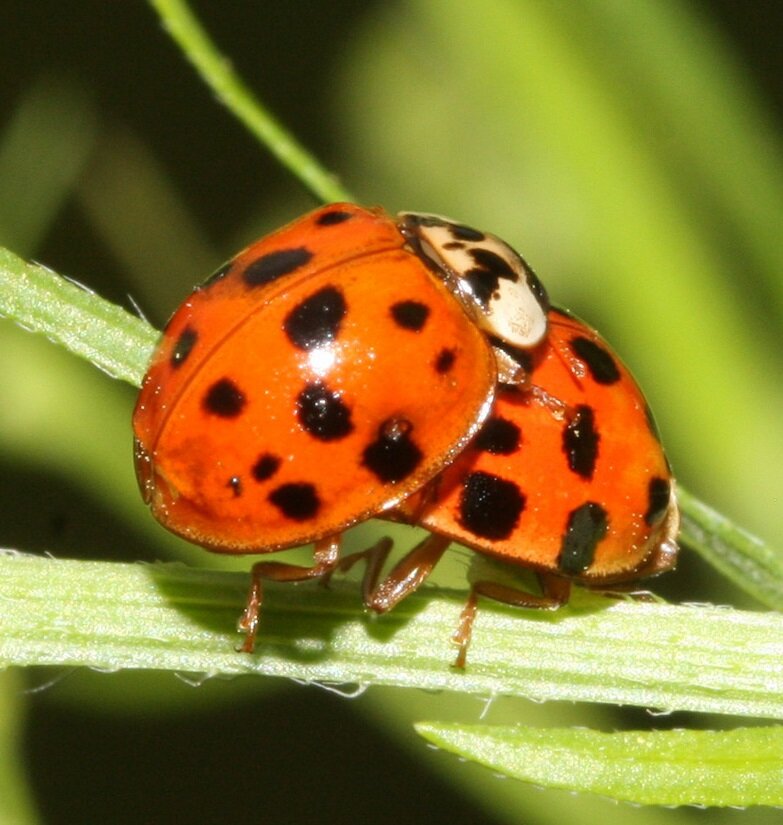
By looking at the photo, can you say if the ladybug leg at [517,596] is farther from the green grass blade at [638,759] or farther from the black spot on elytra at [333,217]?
the black spot on elytra at [333,217]

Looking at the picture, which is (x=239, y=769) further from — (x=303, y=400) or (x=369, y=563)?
(x=303, y=400)

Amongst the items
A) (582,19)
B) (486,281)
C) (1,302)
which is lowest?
(1,302)

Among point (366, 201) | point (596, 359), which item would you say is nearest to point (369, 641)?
point (596, 359)

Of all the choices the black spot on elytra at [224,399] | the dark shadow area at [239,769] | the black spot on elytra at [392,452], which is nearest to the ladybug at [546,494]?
the black spot on elytra at [392,452]

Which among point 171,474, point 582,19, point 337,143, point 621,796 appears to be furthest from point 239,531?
point 337,143

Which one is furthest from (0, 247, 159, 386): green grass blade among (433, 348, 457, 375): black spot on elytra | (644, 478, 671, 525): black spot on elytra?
(644, 478, 671, 525): black spot on elytra

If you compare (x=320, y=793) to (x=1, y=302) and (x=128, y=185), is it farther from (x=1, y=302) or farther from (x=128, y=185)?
(x=1, y=302)

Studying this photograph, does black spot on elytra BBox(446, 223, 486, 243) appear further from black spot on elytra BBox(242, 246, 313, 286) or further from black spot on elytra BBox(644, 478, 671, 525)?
black spot on elytra BBox(644, 478, 671, 525)
